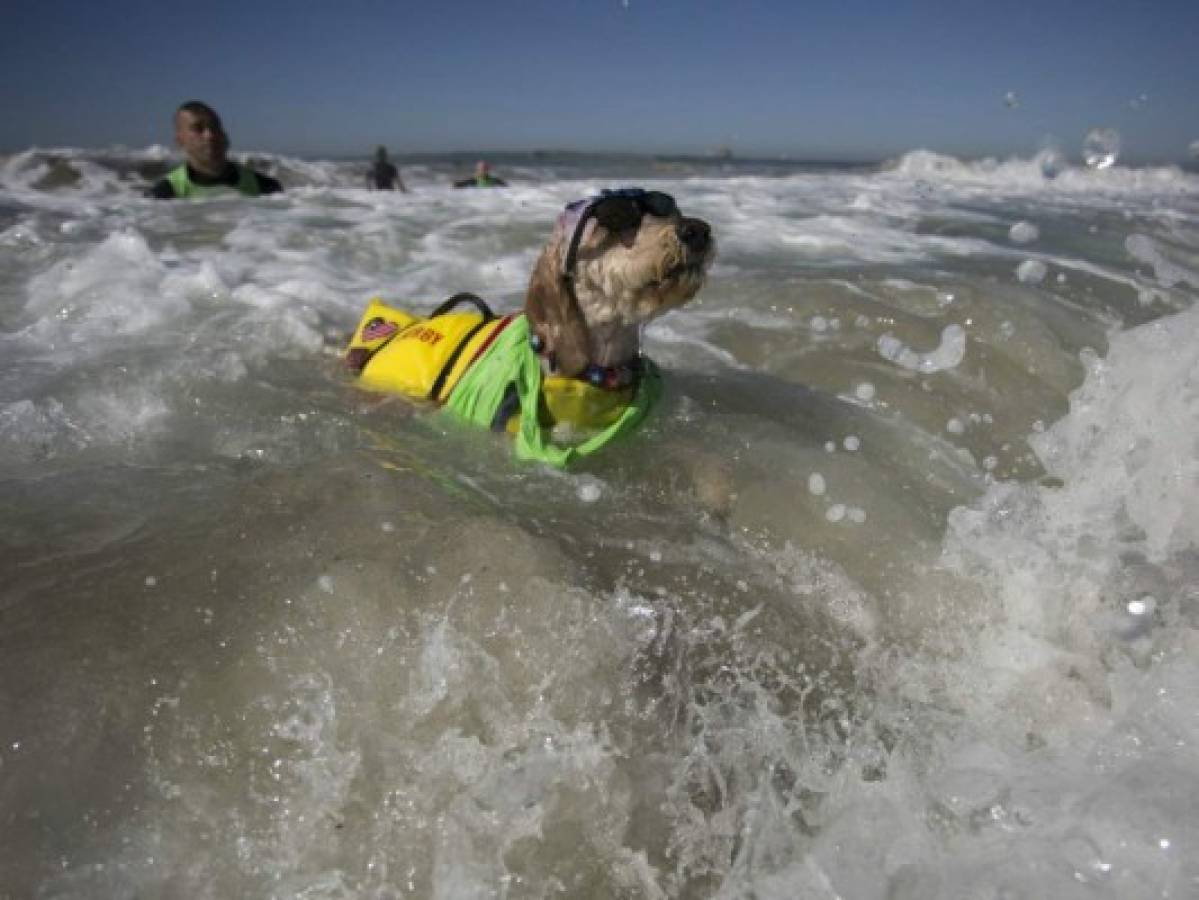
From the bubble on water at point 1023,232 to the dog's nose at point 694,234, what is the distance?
7.03 meters

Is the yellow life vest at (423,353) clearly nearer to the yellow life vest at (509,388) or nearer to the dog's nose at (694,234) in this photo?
the yellow life vest at (509,388)

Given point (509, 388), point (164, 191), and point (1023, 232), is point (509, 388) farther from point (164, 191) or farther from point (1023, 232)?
point (1023, 232)

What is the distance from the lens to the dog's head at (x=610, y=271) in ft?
9.59

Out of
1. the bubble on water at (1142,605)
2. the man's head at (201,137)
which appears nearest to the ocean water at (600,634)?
the bubble on water at (1142,605)

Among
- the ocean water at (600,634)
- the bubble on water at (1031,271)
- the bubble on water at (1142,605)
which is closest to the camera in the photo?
the ocean water at (600,634)

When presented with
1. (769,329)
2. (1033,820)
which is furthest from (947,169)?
(1033,820)

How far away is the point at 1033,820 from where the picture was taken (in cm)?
172

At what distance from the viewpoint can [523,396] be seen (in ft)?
10.3

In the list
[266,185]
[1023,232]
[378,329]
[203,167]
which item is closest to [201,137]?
[203,167]

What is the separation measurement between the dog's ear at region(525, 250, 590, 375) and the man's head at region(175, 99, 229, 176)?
6.62m

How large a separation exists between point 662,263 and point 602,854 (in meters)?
1.89

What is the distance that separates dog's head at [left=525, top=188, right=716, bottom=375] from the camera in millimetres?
2924

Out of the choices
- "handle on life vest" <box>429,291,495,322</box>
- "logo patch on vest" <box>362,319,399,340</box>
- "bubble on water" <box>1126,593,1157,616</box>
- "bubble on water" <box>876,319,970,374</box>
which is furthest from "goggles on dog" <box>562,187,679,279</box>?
"bubble on water" <box>876,319,970,374</box>

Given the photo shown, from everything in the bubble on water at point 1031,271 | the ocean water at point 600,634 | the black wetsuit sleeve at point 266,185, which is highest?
the black wetsuit sleeve at point 266,185
